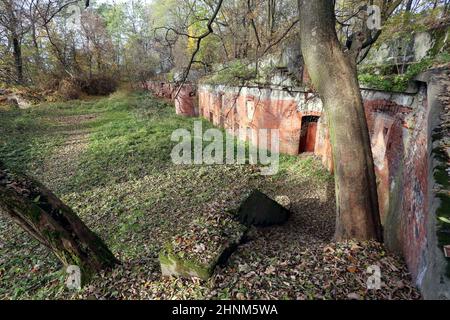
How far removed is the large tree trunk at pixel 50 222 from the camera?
123 inches

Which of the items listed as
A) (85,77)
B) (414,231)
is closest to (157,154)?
(414,231)

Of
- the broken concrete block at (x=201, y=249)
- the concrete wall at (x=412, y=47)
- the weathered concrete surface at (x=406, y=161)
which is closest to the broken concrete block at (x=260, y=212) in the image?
the broken concrete block at (x=201, y=249)

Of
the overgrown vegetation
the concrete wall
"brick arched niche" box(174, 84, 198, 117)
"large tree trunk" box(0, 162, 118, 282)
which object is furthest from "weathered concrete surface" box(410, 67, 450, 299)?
"brick arched niche" box(174, 84, 198, 117)

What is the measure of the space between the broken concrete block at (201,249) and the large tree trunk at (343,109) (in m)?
1.82

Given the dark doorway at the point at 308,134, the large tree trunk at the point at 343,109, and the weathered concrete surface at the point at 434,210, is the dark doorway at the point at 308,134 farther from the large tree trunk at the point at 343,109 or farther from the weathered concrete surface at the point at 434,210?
the large tree trunk at the point at 343,109

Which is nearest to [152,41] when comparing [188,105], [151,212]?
[188,105]

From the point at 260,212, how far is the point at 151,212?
2.95 meters

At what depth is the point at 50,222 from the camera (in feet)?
10.8

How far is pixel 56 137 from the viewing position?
13656 mm

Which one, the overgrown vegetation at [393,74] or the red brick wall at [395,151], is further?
the overgrown vegetation at [393,74]

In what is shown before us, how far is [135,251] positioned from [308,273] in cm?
326

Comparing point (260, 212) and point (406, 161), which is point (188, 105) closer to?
point (260, 212)

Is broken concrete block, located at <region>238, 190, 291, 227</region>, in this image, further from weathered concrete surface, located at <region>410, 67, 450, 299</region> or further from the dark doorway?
the dark doorway
